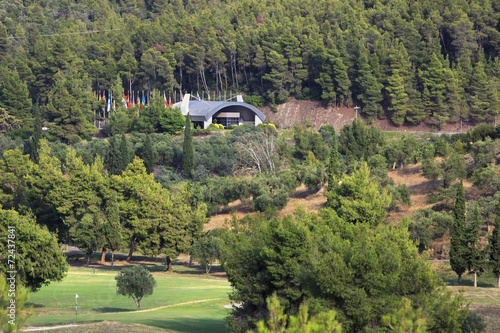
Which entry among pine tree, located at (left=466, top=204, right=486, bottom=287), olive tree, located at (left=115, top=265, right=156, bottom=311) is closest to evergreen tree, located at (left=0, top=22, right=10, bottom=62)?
olive tree, located at (left=115, top=265, right=156, bottom=311)

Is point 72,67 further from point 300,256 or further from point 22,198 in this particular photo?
point 300,256

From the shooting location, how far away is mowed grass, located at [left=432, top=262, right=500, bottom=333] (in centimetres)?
2636

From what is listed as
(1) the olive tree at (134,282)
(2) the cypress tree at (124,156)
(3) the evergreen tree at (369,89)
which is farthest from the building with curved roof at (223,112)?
(1) the olive tree at (134,282)

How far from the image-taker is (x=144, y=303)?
35062 mm

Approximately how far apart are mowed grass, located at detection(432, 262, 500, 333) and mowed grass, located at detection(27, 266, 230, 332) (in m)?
10.7

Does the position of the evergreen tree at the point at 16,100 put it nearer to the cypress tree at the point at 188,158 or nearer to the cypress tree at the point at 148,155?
the cypress tree at the point at 148,155

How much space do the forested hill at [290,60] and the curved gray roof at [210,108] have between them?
8.72 metres

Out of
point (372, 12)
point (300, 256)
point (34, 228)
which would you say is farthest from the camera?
point (372, 12)

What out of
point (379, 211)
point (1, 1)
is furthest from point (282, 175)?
point (1, 1)

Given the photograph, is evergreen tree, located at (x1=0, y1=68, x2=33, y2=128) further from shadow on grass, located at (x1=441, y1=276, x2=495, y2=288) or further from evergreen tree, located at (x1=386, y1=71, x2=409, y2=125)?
shadow on grass, located at (x1=441, y1=276, x2=495, y2=288)

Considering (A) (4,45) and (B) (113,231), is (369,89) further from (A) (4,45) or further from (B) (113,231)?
(A) (4,45)

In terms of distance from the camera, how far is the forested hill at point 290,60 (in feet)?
295

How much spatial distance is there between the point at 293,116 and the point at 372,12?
79.5ft

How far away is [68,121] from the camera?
84.6 m
